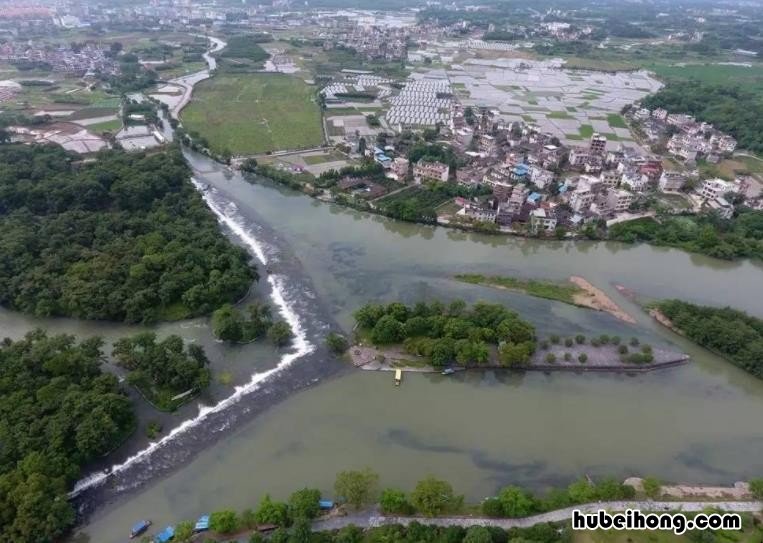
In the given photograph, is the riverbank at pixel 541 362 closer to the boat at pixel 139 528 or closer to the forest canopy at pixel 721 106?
the boat at pixel 139 528

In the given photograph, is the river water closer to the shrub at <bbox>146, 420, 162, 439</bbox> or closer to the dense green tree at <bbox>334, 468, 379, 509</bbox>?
the shrub at <bbox>146, 420, 162, 439</bbox>

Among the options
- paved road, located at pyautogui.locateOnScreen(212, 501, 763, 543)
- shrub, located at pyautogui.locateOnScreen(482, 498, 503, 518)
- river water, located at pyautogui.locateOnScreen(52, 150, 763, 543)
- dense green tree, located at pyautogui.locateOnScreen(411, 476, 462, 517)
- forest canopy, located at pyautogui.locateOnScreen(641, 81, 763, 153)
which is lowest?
river water, located at pyautogui.locateOnScreen(52, 150, 763, 543)

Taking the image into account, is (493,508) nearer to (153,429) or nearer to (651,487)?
(651,487)

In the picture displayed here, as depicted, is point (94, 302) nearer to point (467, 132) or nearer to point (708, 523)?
point (708, 523)

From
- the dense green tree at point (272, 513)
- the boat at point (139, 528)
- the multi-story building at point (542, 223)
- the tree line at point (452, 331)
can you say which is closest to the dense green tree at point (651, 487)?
the tree line at point (452, 331)

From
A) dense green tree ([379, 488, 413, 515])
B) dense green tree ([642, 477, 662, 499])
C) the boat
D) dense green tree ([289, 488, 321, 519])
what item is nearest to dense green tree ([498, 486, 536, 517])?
dense green tree ([379, 488, 413, 515])

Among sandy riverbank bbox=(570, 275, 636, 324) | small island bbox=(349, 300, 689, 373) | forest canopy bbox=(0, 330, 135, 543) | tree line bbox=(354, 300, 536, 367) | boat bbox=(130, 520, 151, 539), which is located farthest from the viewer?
sandy riverbank bbox=(570, 275, 636, 324)

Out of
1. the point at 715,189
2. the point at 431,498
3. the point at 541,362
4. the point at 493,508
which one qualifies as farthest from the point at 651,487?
the point at 715,189
